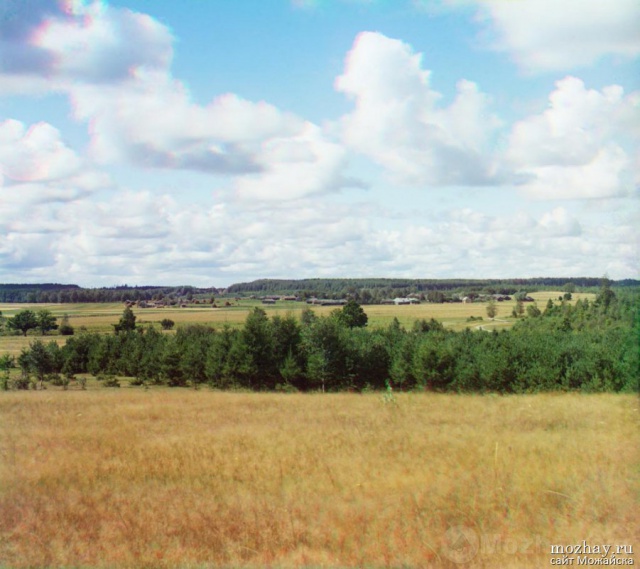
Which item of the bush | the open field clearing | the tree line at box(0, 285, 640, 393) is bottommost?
the tree line at box(0, 285, 640, 393)

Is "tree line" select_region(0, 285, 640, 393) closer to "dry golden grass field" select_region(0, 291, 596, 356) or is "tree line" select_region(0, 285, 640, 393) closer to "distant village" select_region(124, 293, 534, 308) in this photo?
"dry golden grass field" select_region(0, 291, 596, 356)

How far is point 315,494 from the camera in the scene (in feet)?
24.1

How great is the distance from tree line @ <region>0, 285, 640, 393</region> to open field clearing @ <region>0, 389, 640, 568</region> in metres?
26.3

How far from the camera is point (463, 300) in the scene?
3769 cm

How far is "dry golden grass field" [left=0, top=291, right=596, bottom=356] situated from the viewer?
16.4 metres

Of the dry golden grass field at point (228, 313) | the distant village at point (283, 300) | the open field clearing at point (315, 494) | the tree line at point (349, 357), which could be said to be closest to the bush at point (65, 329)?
the dry golden grass field at point (228, 313)

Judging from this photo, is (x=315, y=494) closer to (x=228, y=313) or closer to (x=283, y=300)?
(x=283, y=300)

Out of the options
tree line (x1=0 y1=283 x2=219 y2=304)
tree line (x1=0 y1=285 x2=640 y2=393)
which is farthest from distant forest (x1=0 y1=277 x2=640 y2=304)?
tree line (x1=0 y1=285 x2=640 y2=393)

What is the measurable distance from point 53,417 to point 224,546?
7799mm

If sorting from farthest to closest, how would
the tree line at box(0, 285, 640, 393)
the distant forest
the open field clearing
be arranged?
the tree line at box(0, 285, 640, 393) → the distant forest → the open field clearing

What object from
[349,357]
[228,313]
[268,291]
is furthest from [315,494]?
[349,357]

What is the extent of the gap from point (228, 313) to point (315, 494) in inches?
925

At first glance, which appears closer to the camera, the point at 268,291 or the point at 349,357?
the point at 268,291

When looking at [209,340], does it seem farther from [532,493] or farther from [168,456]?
[532,493]
